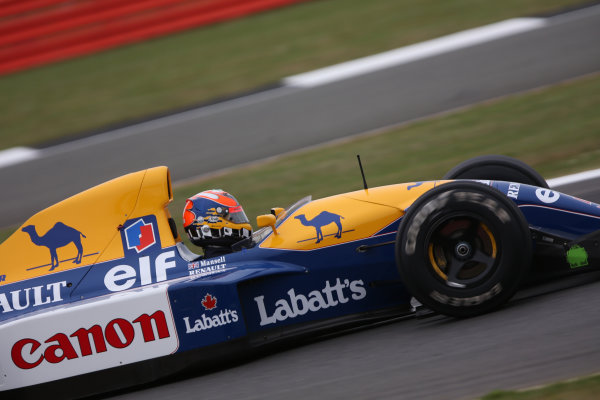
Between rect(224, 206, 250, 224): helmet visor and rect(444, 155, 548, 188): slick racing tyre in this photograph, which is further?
rect(444, 155, 548, 188): slick racing tyre

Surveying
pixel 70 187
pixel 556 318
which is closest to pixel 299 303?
pixel 556 318

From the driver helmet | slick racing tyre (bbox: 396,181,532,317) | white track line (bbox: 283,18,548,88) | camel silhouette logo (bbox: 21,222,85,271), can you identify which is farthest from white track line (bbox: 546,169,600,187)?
white track line (bbox: 283,18,548,88)

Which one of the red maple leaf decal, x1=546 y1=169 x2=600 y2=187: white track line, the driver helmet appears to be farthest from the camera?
x1=546 y1=169 x2=600 y2=187: white track line

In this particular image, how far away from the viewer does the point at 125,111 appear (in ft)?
39.4

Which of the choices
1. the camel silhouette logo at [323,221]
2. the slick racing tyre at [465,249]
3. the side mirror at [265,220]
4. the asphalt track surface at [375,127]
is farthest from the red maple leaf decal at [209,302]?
the slick racing tyre at [465,249]

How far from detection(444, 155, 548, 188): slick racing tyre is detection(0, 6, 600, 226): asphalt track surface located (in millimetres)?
4286

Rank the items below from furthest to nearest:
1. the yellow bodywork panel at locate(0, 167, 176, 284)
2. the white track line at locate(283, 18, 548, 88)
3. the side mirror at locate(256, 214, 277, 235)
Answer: the white track line at locate(283, 18, 548, 88) < the yellow bodywork panel at locate(0, 167, 176, 284) < the side mirror at locate(256, 214, 277, 235)

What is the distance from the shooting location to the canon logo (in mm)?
4820

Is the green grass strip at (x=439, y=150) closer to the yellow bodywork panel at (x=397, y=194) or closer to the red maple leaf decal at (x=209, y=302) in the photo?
the yellow bodywork panel at (x=397, y=194)

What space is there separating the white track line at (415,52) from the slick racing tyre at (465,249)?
721 cm

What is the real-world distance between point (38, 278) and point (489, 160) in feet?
10.7

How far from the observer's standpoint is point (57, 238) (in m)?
5.33

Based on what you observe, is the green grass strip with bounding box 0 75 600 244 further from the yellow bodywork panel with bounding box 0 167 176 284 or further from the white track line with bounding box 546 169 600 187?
the yellow bodywork panel with bounding box 0 167 176 284

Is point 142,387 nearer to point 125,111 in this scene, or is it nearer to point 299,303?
point 299,303
